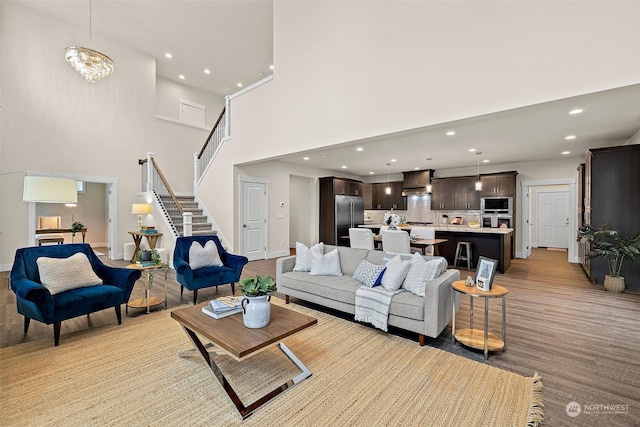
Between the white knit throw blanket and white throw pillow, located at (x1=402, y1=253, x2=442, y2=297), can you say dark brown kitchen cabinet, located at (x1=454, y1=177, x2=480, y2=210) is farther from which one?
the white knit throw blanket

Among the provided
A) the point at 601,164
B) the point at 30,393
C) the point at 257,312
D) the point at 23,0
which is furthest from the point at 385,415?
the point at 23,0

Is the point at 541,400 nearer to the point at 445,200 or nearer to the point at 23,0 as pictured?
the point at 445,200

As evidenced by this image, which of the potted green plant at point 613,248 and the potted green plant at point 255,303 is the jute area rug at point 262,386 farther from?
the potted green plant at point 613,248

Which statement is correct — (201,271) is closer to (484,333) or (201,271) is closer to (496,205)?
(484,333)

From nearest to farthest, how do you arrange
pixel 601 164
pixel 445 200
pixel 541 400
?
1. pixel 541 400
2. pixel 601 164
3. pixel 445 200

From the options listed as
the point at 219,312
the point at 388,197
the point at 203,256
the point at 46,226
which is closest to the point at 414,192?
the point at 388,197

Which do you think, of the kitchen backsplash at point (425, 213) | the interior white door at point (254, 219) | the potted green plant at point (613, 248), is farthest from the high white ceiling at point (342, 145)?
the potted green plant at point (613, 248)

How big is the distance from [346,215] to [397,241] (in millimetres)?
4052

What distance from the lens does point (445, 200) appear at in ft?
28.8

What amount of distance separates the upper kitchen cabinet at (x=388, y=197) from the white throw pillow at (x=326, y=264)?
6.57 metres

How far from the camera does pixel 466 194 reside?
332 inches

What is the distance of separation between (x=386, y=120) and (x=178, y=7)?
5.69 m

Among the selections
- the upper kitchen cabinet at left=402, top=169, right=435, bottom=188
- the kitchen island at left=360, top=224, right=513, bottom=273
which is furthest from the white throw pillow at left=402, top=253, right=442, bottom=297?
the upper kitchen cabinet at left=402, top=169, right=435, bottom=188

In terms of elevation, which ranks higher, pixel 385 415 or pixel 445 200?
pixel 445 200
